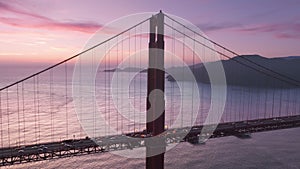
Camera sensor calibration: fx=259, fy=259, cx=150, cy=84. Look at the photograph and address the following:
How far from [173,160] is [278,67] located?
450 feet

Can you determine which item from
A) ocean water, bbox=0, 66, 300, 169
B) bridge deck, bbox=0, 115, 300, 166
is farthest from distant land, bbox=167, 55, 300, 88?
bridge deck, bbox=0, 115, 300, 166

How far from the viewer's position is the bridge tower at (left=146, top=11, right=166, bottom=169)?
12.8 m

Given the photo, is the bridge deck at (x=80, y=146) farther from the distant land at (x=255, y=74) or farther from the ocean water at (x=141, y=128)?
the distant land at (x=255, y=74)

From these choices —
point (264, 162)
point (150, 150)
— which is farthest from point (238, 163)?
point (150, 150)

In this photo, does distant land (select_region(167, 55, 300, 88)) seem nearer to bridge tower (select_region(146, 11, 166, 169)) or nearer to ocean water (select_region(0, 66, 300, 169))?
ocean water (select_region(0, 66, 300, 169))

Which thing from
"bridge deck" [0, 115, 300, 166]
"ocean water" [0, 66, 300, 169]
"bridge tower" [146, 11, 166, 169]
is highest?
"bridge tower" [146, 11, 166, 169]

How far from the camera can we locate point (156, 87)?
1294 centimetres

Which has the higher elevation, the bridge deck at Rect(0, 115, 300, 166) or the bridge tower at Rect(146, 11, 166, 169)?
the bridge tower at Rect(146, 11, 166, 169)

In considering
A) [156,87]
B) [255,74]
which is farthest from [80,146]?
[255,74]

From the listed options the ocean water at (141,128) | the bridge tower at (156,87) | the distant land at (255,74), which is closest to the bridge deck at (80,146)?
the bridge tower at (156,87)

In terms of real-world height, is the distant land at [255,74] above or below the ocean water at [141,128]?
above

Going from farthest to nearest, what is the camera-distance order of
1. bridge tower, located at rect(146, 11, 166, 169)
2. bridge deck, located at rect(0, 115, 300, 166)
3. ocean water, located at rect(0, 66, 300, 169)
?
ocean water, located at rect(0, 66, 300, 169) < bridge deck, located at rect(0, 115, 300, 166) < bridge tower, located at rect(146, 11, 166, 169)

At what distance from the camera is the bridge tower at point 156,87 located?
42.0ft

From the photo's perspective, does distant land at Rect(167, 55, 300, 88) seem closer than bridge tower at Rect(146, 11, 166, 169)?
No
